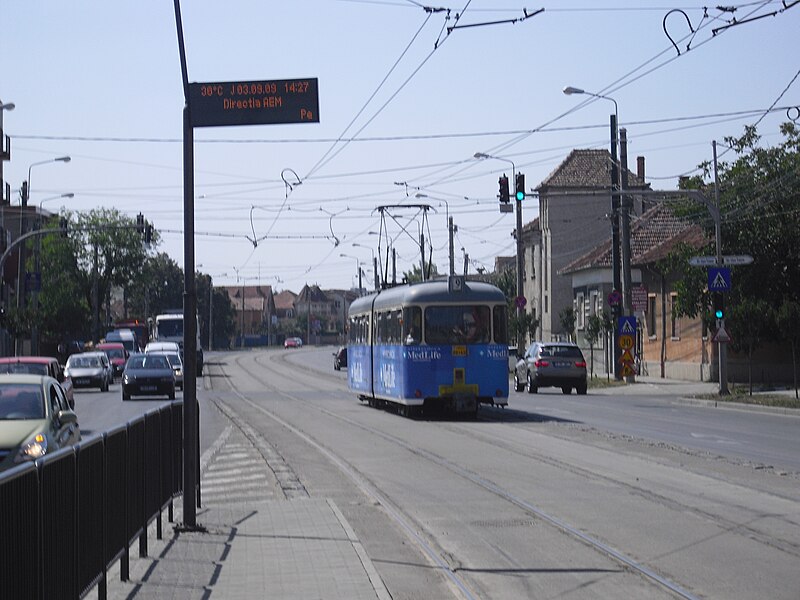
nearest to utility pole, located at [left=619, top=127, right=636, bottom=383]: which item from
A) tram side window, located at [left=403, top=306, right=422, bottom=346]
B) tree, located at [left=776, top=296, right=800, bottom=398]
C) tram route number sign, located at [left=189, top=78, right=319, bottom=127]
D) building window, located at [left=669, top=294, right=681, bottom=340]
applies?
building window, located at [left=669, top=294, right=681, bottom=340]

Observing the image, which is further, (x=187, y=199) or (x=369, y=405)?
(x=369, y=405)

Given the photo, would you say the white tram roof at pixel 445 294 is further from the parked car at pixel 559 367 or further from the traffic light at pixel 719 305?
the parked car at pixel 559 367

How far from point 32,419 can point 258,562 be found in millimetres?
5416

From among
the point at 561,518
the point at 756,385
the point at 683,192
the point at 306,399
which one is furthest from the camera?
the point at 756,385

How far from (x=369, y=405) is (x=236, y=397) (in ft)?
23.9

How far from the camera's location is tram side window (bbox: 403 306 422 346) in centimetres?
2825

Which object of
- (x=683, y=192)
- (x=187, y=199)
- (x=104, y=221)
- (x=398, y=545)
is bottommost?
A: (x=398, y=545)

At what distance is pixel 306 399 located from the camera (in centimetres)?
3969

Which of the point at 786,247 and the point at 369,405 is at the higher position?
the point at 786,247

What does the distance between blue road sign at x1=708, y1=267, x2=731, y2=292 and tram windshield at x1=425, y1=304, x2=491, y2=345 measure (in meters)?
11.0

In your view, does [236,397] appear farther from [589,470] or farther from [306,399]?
[589,470]

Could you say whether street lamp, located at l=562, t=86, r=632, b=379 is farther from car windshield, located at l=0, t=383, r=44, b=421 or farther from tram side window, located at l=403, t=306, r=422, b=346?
car windshield, located at l=0, t=383, r=44, b=421

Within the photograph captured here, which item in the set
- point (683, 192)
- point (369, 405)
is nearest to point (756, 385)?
point (683, 192)

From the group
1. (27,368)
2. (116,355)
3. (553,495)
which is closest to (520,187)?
(27,368)
